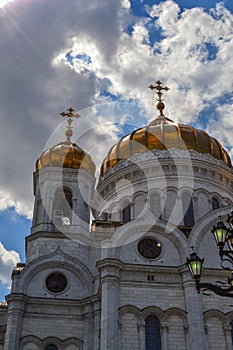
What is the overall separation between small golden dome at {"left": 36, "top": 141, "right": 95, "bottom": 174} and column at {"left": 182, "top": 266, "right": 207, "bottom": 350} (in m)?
10.2

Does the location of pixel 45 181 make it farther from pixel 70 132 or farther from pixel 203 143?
pixel 203 143

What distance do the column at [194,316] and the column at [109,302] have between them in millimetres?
3134

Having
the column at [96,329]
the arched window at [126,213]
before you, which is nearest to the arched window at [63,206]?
the arched window at [126,213]

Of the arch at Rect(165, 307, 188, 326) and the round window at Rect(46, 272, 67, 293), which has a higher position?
the round window at Rect(46, 272, 67, 293)

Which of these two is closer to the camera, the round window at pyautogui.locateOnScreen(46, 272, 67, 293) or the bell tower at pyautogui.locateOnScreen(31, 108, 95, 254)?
the round window at pyautogui.locateOnScreen(46, 272, 67, 293)

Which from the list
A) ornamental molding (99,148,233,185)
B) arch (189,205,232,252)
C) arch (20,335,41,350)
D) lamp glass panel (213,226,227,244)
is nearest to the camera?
lamp glass panel (213,226,227,244)

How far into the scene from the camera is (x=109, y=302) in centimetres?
1888

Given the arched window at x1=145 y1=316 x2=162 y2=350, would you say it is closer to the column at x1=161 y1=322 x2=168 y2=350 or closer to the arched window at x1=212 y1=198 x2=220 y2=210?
the column at x1=161 y1=322 x2=168 y2=350

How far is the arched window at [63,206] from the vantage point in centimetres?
2556

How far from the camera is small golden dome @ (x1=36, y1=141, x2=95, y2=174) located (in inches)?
1067

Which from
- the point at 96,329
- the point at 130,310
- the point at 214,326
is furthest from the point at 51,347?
the point at 214,326

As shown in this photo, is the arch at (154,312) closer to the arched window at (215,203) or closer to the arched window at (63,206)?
the arched window at (63,206)

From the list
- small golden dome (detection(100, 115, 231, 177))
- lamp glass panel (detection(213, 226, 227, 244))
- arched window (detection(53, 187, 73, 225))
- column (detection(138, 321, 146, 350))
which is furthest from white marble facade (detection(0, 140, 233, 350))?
lamp glass panel (detection(213, 226, 227, 244))

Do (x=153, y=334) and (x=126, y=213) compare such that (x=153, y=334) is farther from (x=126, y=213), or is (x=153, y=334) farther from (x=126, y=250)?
(x=126, y=213)
